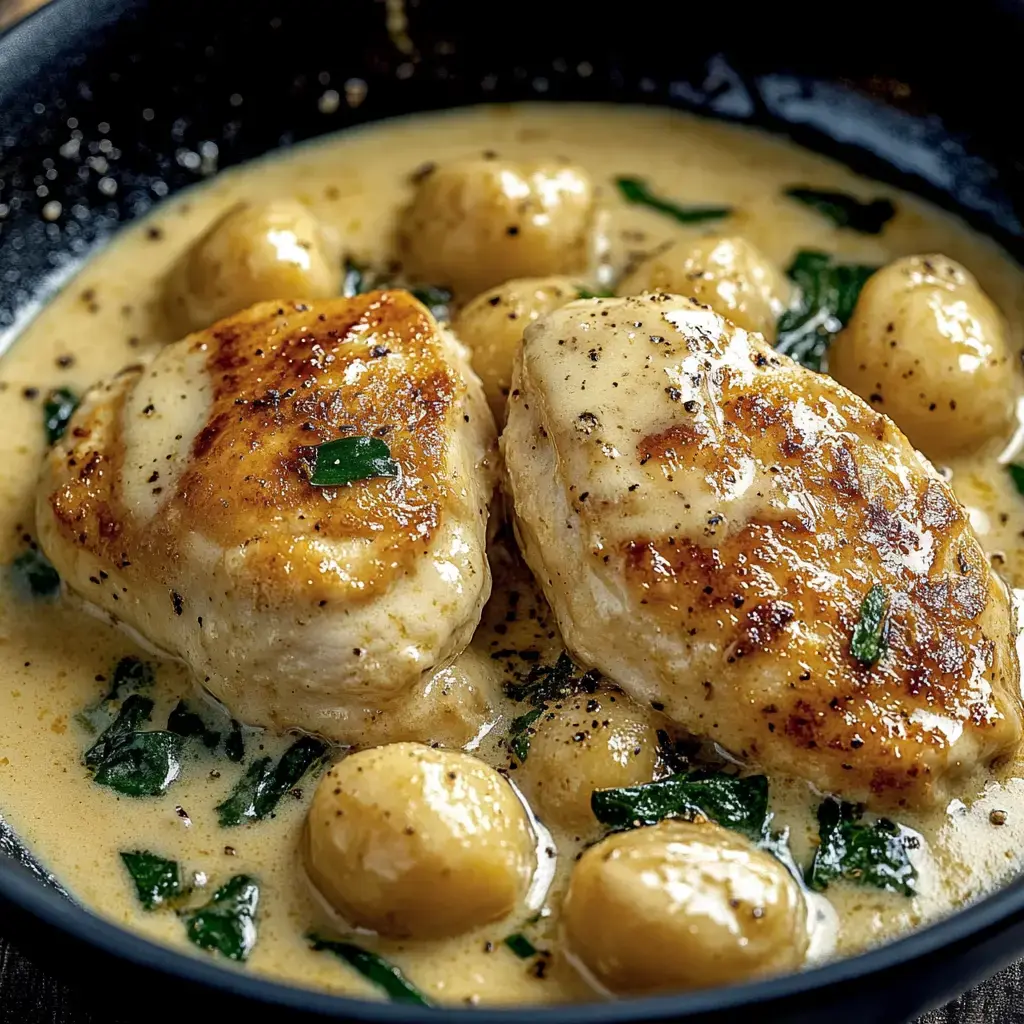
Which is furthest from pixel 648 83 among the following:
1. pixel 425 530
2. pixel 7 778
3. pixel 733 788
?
pixel 7 778

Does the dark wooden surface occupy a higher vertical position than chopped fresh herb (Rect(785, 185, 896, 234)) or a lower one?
lower

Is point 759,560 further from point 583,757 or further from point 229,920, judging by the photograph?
point 229,920

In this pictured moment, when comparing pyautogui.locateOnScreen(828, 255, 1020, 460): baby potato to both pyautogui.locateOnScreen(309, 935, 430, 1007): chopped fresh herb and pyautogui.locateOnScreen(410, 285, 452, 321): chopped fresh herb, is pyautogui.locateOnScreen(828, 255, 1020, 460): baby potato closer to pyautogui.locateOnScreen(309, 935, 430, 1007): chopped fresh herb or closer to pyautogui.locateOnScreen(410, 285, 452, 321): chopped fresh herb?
pyautogui.locateOnScreen(410, 285, 452, 321): chopped fresh herb

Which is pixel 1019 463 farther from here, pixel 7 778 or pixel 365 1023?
pixel 7 778

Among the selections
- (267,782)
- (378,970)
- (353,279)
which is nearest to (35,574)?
(267,782)

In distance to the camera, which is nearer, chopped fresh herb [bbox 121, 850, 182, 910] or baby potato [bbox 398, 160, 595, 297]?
chopped fresh herb [bbox 121, 850, 182, 910]

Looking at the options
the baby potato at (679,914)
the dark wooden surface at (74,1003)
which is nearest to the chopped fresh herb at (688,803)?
the baby potato at (679,914)

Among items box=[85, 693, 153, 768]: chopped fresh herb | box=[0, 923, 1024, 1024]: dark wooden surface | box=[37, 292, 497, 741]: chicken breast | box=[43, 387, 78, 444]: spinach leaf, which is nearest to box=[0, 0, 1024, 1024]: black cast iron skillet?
box=[43, 387, 78, 444]: spinach leaf
